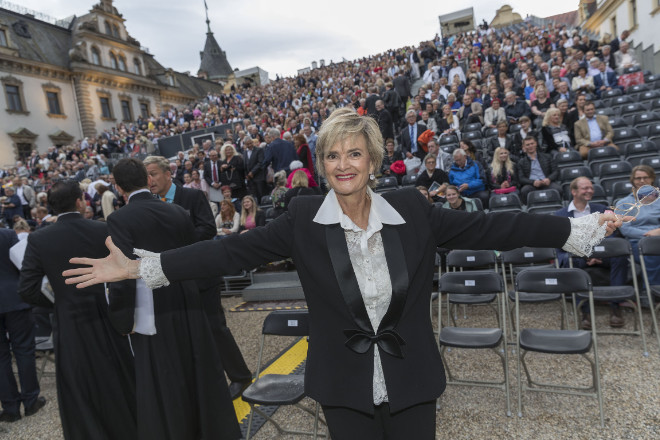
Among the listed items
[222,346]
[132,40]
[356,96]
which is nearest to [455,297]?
[222,346]

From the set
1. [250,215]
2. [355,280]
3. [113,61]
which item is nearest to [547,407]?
[355,280]

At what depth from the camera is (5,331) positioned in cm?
396

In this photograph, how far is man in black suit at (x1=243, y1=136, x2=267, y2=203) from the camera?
9.34 metres

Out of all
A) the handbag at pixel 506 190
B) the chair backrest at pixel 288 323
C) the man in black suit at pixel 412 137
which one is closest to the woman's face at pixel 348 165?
the chair backrest at pixel 288 323

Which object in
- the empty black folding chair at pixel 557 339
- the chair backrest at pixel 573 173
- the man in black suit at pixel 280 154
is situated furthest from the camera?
the man in black suit at pixel 280 154

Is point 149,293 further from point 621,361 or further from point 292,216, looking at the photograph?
point 621,361

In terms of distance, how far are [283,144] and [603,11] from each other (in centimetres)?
2718

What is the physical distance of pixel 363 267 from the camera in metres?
1.56

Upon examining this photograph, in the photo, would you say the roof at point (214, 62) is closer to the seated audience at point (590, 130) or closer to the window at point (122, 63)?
the window at point (122, 63)

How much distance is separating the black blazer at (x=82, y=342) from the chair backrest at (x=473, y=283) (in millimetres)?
3059

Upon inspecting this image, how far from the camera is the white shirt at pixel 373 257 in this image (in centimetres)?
152

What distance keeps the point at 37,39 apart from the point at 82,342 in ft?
132

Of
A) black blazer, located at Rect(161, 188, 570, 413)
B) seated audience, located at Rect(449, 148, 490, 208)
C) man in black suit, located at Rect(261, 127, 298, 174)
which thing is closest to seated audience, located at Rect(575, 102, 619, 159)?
Result: seated audience, located at Rect(449, 148, 490, 208)

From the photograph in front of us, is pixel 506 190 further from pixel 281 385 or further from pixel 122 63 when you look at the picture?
pixel 122 63
